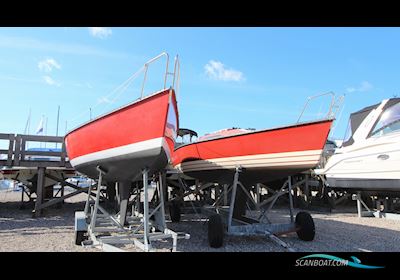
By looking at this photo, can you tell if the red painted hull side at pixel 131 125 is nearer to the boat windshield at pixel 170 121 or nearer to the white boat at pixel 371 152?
the boat windshield at pixel 170 121

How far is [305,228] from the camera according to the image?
5.75m

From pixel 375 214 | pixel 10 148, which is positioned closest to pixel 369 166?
pixel 375 214

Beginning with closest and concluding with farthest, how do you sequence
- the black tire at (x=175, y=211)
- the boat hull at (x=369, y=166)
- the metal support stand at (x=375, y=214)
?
the boat hull at (x=369, y=166) < the black tire at (x=175, y=211) < the metal support stand at (x=375, y=214)

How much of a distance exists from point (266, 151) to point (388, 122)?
14.6ft

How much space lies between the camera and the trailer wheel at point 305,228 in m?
5.74

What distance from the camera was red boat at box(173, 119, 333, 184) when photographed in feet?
17.3

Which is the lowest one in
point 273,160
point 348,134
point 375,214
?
point 375,214

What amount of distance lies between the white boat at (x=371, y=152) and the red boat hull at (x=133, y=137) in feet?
18.7

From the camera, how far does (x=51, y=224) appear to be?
748 centimetres

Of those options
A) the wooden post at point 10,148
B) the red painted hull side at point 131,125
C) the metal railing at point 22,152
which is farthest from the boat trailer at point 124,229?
the wooden post at point 10,148

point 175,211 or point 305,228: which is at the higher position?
point 175,211

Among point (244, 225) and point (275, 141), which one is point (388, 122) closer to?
point (275, 141)
